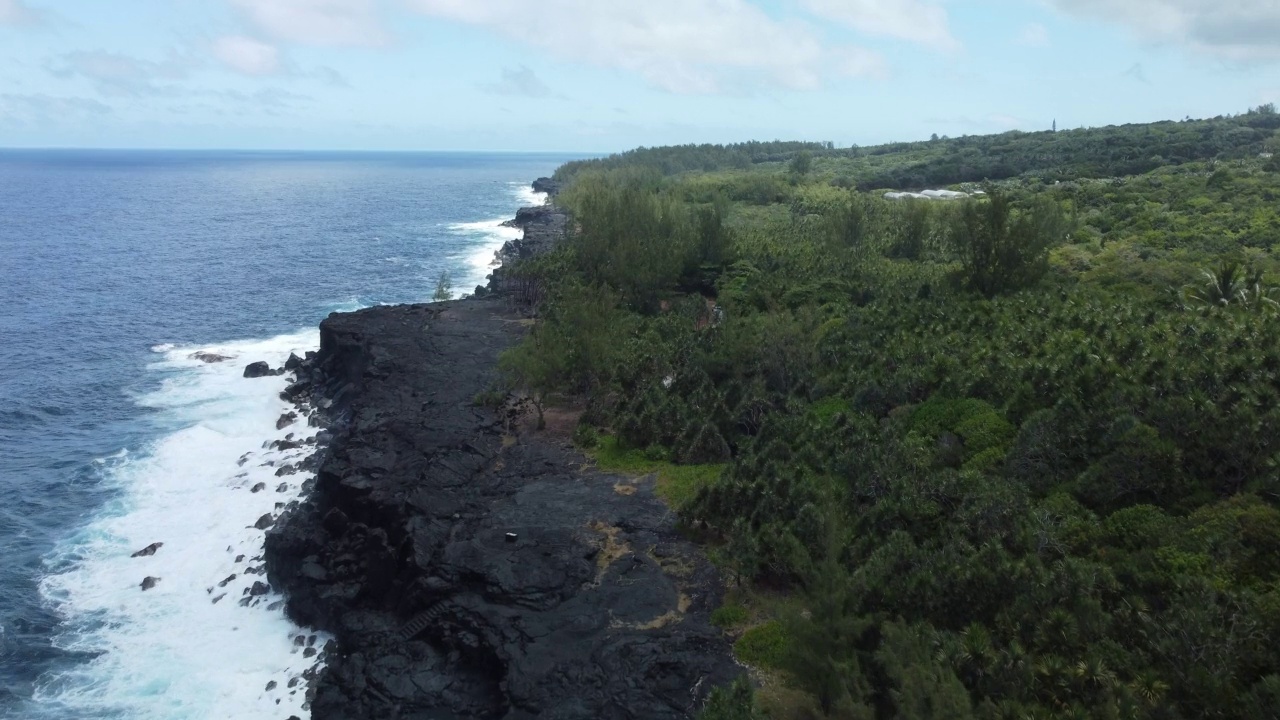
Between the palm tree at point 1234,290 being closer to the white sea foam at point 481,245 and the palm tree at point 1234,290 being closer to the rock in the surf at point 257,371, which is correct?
the rock in the surf at point 257,371

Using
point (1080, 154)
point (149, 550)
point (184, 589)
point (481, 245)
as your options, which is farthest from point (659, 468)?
point (1080, 154)

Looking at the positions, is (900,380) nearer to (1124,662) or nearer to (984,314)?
(984,314)

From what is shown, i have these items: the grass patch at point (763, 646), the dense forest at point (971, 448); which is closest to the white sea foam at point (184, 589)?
the grass patch at point (763, 646)

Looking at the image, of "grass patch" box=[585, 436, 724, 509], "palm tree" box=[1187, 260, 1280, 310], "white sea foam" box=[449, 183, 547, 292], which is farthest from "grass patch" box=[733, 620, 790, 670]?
"white sea foam" box=[449, 183, 547, 292]

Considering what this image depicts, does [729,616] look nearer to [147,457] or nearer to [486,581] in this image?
[486,581]

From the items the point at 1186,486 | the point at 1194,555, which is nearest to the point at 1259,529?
the point at 1194,555
